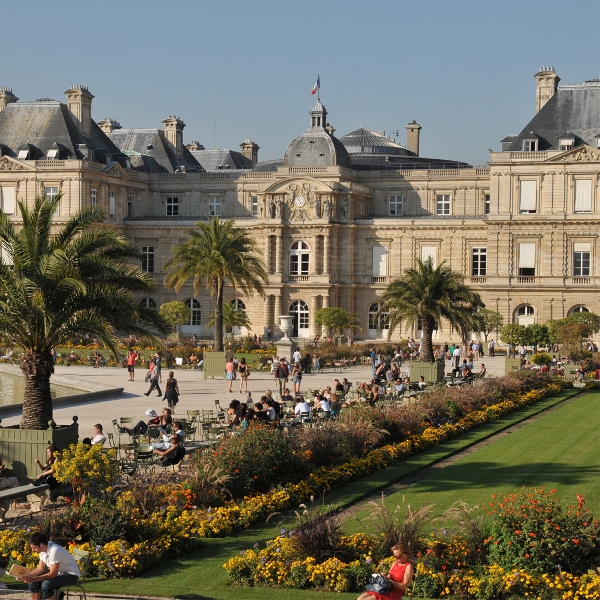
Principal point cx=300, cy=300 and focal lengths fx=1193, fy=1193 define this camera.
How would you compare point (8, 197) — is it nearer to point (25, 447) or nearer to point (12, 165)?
point (12, 165)

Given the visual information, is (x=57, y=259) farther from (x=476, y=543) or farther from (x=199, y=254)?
(x=199, y=254)

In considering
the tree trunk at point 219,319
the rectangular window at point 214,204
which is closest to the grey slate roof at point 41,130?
the rectangular window at point 214,204

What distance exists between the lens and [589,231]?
68375 millimetres

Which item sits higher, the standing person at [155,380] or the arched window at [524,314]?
the arched window at [524,314]

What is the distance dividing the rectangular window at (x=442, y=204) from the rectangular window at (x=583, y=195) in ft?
35.1

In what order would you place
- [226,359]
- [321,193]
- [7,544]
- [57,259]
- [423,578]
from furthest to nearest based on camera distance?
[321,193]
[226,359]
[57,259]
[7,544]
[423,578]

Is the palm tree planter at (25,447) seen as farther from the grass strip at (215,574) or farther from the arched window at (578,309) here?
the arched window at (578,309)

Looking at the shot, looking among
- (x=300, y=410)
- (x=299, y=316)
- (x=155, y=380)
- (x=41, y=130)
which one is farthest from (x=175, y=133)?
(x=300, y=410)

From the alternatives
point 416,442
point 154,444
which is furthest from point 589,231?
point 154,444

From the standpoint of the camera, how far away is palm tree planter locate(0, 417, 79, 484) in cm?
2370

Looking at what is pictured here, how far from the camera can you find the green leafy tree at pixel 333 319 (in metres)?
68.2

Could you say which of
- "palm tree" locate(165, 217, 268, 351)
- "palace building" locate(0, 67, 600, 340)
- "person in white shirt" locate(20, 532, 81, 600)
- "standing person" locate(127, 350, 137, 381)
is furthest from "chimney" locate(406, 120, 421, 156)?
"person in white shirt" locate(20, 532, 81, 600)

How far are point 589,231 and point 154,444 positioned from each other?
4723 cm

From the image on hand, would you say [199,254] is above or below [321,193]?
below
